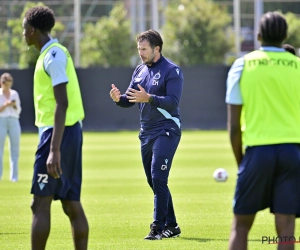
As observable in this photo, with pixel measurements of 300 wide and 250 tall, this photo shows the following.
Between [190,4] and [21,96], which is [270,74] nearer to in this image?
[21,96]

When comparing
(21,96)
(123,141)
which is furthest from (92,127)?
(123,141)

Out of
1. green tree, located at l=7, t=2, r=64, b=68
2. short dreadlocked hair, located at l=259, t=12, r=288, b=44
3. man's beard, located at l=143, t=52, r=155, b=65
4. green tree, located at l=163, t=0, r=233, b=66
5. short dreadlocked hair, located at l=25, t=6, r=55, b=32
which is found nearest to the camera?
short dreadlocked hair, located at l=259, t=12, r=288, b=44

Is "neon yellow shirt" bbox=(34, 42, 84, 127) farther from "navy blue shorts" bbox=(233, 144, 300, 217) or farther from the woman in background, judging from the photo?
the woman in background

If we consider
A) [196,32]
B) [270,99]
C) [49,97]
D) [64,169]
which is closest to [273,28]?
[270,99]

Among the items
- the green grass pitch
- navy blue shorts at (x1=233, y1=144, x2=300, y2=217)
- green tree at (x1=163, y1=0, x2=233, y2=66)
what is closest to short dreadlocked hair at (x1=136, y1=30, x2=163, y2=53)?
the green grass pitch

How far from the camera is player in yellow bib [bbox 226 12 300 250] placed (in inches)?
252

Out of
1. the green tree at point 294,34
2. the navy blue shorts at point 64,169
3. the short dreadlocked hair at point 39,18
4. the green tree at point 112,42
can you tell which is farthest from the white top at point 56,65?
the green tree at point 294,34

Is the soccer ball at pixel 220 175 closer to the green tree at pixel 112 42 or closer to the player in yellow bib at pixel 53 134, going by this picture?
the player in yellow bib at pixel 53 134

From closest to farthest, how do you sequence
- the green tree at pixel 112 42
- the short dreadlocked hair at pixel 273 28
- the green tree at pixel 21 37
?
the short dreadlocked hair at pixel 273 28
the green tree at pixel 21 37
the green tree at pixel 112 42

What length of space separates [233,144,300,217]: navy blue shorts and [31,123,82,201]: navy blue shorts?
1.57m

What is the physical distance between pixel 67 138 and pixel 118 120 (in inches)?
1176

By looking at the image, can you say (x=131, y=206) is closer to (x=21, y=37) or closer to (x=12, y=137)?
(x=12, y=137)

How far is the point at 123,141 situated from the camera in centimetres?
3088

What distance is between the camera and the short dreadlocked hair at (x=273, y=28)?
6.55 meters
